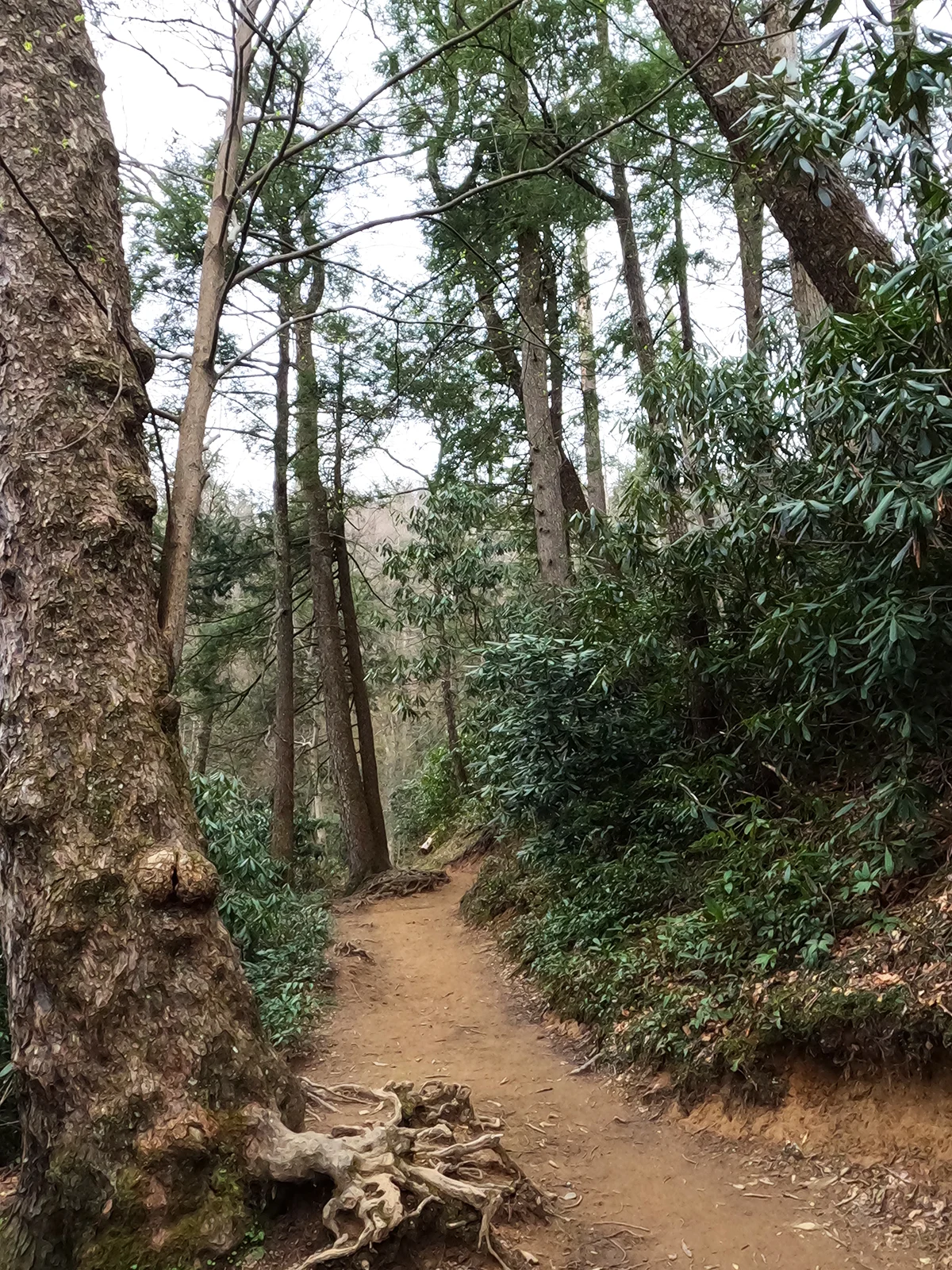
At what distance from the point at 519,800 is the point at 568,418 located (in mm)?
8239

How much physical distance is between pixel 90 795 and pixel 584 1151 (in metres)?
2.92

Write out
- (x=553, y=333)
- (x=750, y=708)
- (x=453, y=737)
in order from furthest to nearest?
(x=453, y=737) < (x=553, y=333) < (x=750, y=708)

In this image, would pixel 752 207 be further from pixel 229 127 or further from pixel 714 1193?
pixel 714 1193

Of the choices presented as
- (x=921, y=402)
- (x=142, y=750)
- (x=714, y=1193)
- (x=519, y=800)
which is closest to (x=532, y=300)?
(x=519, y=800)

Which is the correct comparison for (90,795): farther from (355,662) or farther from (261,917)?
(355,662)

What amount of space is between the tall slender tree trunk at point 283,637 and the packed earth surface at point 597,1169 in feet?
16.6

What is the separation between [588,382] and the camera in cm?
1219

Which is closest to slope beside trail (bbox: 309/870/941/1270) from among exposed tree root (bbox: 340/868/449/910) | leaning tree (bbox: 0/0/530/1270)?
leaning tree (bbox: 0/0/530/1270)

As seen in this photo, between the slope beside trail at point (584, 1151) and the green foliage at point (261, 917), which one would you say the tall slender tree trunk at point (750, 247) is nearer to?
the green foliage at point (261, 917)

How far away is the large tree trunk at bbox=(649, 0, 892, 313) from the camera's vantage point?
197 inches

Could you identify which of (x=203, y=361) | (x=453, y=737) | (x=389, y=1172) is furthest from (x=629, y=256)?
(x=389, y=1172)

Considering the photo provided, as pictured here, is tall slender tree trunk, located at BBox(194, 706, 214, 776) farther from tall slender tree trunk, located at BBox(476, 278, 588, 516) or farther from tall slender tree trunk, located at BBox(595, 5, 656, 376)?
tall slender tree trunk, located at BBox(595, 5, 656, 376)

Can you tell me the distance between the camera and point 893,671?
149 inches

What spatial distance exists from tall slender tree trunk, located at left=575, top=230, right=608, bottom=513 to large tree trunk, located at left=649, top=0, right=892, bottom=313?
5106 mm
